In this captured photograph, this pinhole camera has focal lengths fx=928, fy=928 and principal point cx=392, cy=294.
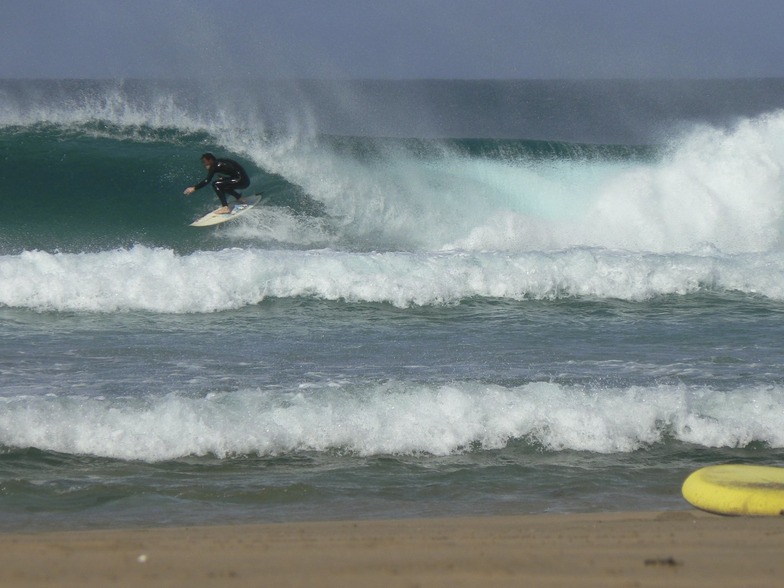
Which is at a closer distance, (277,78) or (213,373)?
(213,373)

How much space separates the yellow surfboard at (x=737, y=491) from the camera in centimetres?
446

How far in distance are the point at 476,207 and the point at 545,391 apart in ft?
34.6

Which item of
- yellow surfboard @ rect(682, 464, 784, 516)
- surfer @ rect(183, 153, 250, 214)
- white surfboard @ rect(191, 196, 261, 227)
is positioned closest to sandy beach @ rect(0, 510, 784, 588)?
yellow surfboard @ rect(682, 464, 784, 516)

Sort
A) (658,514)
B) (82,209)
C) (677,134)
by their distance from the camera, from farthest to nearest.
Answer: (677,134)
(82,209)
(658,514)

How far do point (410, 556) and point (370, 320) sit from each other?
246 inches

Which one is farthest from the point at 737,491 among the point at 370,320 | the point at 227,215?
the point at 227,215

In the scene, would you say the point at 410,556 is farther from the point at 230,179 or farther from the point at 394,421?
the point at 230,179

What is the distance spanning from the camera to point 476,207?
16875mm

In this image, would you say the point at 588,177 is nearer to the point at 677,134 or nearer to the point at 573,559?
the point at 677,134

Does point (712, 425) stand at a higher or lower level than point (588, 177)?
lower

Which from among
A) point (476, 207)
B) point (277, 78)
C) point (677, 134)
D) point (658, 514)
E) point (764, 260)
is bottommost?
point (658, 514)

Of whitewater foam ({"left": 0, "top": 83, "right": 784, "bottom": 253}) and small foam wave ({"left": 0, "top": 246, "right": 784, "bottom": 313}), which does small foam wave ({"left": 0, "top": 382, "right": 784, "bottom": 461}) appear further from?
whitewater foam ({"left": 0, "top": 83, "right": 784, "bottom": 253})

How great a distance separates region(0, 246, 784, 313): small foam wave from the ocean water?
4 centimetres

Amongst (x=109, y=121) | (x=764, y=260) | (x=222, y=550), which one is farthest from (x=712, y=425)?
(x=109, y=121)
